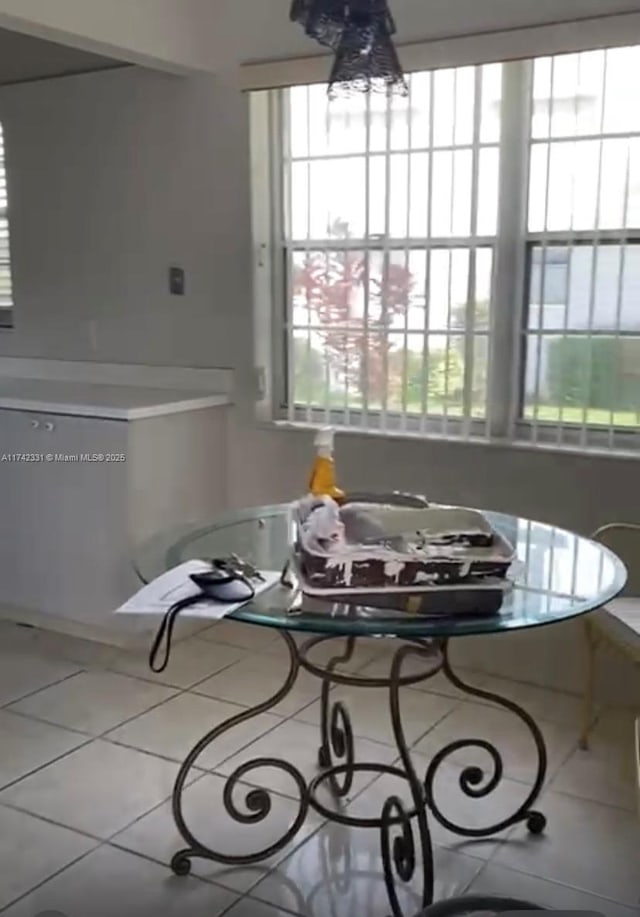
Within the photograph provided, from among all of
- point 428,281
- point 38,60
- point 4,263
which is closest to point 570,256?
point 428,281

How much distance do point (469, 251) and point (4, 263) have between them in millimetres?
2216

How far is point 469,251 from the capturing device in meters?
3.19

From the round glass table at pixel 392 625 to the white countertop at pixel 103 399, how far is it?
0.93m

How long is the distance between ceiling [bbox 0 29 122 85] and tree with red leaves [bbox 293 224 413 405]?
1.13m

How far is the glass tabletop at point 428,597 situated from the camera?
68.1 inches

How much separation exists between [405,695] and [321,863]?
97cm

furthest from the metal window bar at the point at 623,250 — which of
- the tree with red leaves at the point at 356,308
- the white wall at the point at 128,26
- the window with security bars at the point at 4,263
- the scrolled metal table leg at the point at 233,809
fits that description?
the window with security bars at the point at 4,263

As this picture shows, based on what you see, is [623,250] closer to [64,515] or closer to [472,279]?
[472,279]

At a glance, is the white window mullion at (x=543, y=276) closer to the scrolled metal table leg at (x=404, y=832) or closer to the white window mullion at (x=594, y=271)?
the white window mullion at (x=594, y=271)

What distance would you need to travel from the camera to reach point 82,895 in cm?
210

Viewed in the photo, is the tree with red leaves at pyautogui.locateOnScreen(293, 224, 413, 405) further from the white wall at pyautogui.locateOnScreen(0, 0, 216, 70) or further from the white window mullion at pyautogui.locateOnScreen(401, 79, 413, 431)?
the white wall at pyautogui.locateOnScreen(0, 0, 216, 70)

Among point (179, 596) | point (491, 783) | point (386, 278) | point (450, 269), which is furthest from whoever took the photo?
point (386, 278)

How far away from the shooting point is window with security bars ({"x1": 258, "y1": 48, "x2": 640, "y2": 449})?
Result: 293cm

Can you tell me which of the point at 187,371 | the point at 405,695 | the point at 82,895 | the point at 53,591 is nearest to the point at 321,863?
the point at 82,895
